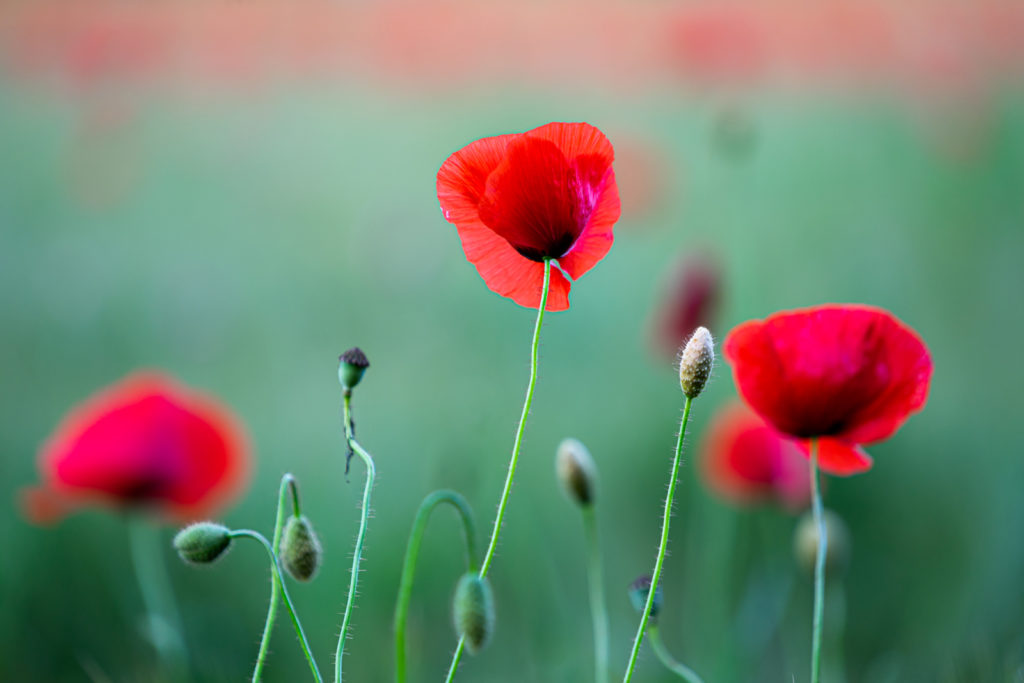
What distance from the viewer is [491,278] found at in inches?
16.7

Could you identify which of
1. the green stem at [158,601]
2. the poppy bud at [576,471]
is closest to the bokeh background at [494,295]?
the green stem at [158,601]

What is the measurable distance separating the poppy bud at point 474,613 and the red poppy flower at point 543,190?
138 millimetres

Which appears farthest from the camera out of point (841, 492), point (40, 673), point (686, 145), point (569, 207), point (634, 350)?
point (686, 145)

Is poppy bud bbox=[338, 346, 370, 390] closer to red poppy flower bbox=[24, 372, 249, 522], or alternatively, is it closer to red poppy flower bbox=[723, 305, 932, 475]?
red poppy flower bbox=[723, 305, 932, 475]

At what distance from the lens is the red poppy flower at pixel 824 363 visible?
420mm

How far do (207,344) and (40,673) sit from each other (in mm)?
753

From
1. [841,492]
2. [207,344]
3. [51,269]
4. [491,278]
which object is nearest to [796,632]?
[841,492]

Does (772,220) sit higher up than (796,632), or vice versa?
(772,220)

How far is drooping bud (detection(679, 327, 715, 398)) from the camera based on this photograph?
13.8 inches

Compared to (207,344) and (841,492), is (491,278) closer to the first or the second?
(841,492)

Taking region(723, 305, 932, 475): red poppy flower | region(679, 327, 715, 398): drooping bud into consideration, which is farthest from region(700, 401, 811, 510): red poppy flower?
region(679, 327, 715, 398): drooping bud

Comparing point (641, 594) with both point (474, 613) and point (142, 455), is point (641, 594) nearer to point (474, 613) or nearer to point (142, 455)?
point (474, 613)

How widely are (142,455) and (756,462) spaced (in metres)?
0.57

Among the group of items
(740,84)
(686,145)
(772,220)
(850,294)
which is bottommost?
(850,294)
